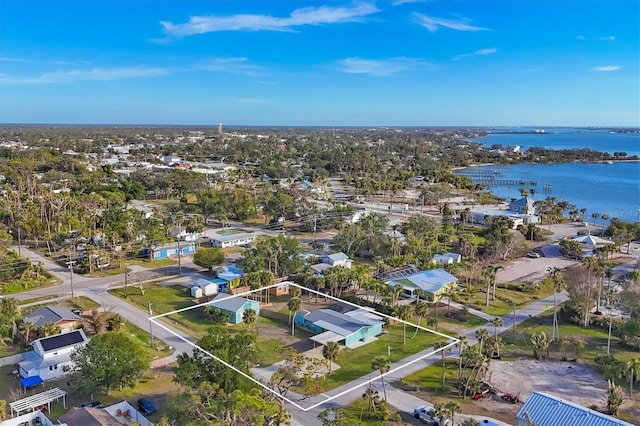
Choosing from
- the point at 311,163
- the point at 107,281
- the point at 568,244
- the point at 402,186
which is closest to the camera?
the point at 107,281

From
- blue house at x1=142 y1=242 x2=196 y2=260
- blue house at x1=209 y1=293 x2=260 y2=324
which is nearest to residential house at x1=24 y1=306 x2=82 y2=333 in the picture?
blue house at x1=209 y1=293 x2=260 y2=324

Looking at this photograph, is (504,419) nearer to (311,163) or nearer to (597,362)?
(597,362)

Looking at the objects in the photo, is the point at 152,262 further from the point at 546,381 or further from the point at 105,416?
the point at 546,381

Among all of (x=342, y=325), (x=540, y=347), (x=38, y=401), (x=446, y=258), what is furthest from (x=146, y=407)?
(x=446, y=258)

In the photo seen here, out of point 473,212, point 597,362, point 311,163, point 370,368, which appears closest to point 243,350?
point 370,368

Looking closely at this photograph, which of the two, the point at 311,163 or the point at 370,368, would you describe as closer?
the point at 370,368

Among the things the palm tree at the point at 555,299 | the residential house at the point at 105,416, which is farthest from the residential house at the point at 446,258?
the residential house at the point at 105,416
